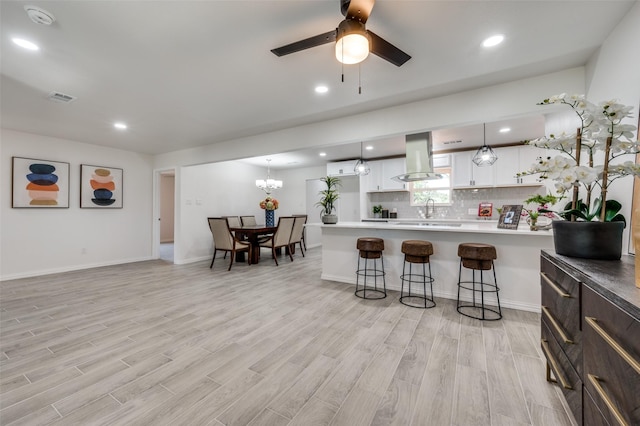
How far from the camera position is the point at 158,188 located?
6.47 m

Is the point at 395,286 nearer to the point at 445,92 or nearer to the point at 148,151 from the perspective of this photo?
the point at 445,92

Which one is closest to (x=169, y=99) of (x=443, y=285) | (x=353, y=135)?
(x=353, y=135)

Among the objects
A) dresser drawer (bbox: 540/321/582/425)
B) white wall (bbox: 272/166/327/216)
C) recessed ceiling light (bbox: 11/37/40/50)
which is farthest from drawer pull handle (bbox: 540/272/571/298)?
white wall (bbox: 272/166/327/216)

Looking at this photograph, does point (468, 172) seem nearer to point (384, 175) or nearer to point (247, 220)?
point (384, 175)

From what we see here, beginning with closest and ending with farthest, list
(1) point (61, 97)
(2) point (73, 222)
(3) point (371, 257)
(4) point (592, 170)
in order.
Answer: (4) point (592, 170), (1) point (61, 97), (3) point (371, 257), (2) point (73, 222)

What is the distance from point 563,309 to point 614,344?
0.57 metres

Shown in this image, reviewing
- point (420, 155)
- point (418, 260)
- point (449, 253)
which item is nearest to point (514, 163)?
point (420, 155)

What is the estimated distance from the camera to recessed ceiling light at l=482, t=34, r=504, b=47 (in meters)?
2.09

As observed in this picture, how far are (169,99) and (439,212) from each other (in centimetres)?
556

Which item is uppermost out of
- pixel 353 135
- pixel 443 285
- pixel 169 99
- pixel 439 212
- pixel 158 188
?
pixel 169 99

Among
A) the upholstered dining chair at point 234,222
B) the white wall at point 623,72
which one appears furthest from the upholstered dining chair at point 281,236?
the white wall at point 623,72

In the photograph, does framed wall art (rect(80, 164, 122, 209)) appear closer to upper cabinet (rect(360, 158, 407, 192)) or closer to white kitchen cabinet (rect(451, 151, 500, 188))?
upper cabinet (rect(360, 158, 407, 192))

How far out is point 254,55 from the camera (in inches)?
91.7

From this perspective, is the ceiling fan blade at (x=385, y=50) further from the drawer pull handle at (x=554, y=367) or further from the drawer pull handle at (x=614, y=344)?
the drawer pull handle at (x=554, y=367)
